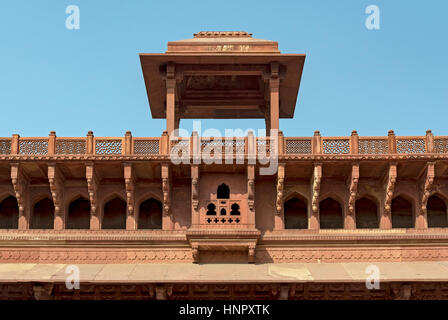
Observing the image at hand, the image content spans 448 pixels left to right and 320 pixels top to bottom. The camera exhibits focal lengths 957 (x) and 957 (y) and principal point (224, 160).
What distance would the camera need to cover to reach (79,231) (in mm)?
19500

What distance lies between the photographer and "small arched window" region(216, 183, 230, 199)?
19969 millimetres

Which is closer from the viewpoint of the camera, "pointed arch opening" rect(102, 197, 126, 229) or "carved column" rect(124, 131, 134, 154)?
"carved column" rect(124, 131, 134, 154)

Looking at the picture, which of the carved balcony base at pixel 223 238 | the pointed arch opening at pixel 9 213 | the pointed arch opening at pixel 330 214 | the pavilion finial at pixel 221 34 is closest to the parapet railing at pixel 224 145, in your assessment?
the pointed arch opening at pixel 9 213

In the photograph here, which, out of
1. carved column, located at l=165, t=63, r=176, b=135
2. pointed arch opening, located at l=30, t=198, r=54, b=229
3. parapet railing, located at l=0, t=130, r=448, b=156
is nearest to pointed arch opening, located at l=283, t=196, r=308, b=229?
parapet railing, located at l=0, t=130, r=448, b=156

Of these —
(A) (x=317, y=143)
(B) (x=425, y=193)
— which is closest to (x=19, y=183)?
(A) (x=317, y=143)

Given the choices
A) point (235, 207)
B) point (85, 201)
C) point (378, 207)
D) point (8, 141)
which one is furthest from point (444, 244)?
point (8, 141)

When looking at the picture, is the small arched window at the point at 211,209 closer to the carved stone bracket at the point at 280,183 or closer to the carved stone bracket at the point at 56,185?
the carved stone bracket at the point at 280,183

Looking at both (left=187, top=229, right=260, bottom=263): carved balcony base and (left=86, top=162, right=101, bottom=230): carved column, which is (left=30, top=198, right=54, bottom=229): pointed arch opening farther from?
(left=187, top=229, right=260, bottom=263): carved balcony base

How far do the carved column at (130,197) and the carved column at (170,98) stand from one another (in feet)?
4.21

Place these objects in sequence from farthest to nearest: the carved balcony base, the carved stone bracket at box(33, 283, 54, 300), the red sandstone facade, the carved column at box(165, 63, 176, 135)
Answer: the carved column at box(165, 63, 176, 135) → the red sandstone facade → the carved balcony base → the carved stone bracket at box(33, 283, 54, 300)

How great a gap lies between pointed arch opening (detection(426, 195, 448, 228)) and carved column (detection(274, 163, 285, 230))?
10.6 feet

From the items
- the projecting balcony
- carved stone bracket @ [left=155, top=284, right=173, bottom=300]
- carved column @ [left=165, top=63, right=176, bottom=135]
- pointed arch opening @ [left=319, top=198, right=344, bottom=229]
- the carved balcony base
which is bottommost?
Answer: carved stone bracket @ [left=155, top=284, right=173, bottom=300]

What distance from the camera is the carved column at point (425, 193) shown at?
63.9 feet
